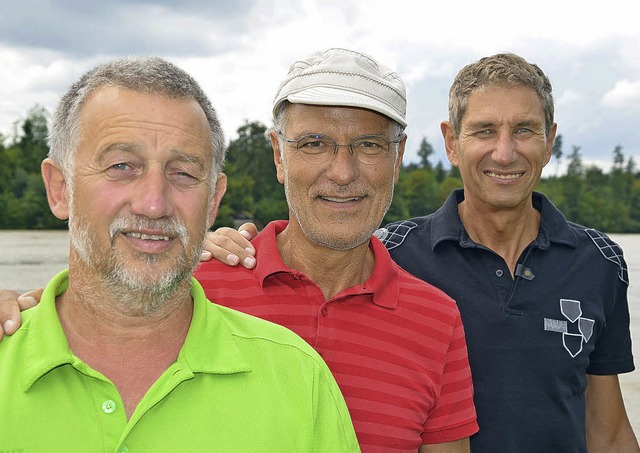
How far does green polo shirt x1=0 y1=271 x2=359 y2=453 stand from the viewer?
6.16 ft

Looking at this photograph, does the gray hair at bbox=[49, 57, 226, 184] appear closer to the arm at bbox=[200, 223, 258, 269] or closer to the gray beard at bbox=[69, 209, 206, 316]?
the gray beard at bbox=[69, 209, 206, 316]

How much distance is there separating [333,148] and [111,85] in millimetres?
1010

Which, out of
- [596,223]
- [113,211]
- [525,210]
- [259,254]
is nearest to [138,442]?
[113,211]

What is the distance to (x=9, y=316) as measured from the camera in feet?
6.80

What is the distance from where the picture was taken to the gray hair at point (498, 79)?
370 cm

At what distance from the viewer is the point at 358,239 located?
2.91m

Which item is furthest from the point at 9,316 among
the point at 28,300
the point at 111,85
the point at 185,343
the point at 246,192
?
the point at 246,192

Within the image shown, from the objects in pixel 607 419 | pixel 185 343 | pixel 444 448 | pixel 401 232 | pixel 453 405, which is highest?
pixel 401 232

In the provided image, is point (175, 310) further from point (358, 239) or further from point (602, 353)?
point (602, 353)

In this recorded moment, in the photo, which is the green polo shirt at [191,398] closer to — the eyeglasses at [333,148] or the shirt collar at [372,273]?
the shirt collar at [372,273]

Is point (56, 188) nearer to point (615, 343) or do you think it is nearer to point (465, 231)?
point (465, 231)

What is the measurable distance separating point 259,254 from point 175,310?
0.80 metres

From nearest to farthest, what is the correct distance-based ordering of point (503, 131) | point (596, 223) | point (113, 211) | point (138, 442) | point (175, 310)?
point (138, 442) → point (113, 211) → point (175, 310) → point (503, 131) → point (596, 223)

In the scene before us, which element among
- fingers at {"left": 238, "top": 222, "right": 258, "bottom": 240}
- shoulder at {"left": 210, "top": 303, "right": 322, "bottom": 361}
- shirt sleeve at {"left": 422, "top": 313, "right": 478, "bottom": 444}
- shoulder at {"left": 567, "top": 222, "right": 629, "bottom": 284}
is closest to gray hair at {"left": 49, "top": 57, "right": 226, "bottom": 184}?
shoulder at {"left": 210, "top": 303, "right": 322, "bottom": 361}
